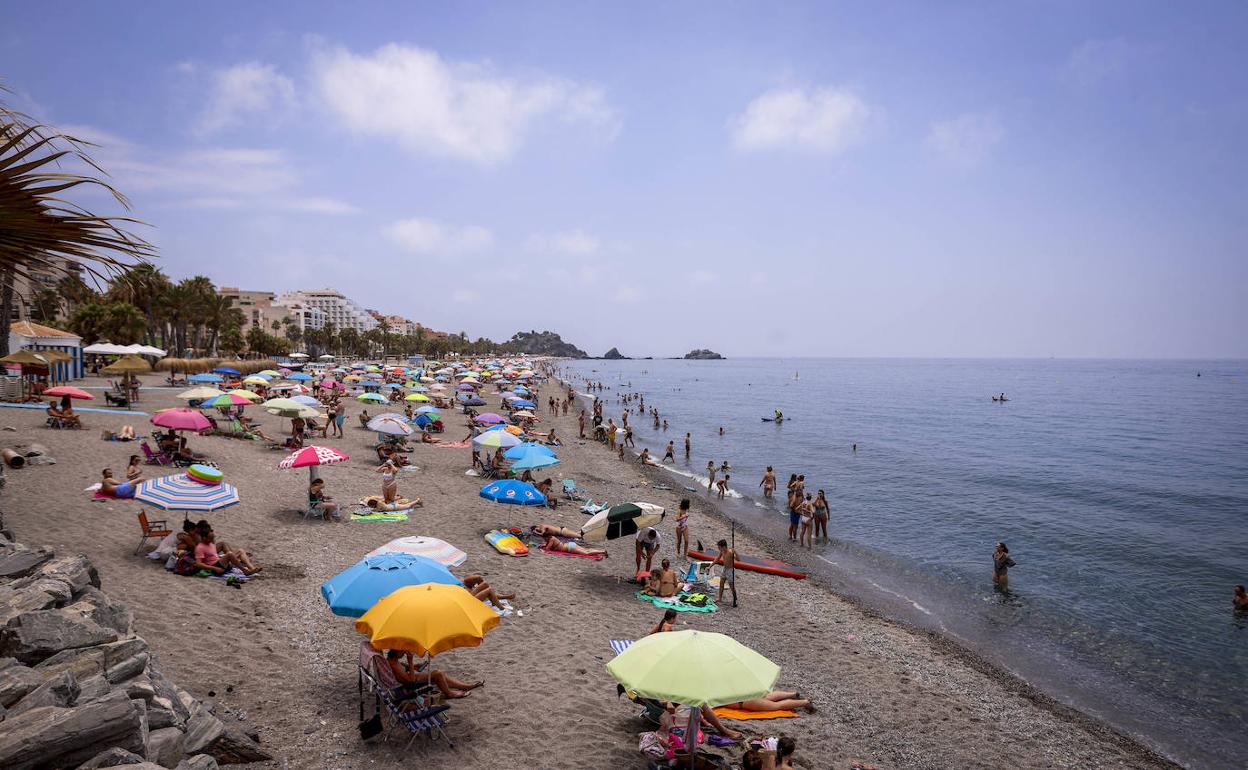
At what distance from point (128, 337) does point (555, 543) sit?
50888 mm

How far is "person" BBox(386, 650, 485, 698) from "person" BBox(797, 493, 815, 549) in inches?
526

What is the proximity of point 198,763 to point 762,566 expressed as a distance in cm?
1287

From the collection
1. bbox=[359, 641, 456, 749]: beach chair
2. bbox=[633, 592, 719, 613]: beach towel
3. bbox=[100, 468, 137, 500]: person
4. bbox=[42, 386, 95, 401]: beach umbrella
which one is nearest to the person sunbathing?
bbox=[633, 592, 719, 613]: beach towel

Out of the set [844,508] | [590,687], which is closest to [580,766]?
[590,687]

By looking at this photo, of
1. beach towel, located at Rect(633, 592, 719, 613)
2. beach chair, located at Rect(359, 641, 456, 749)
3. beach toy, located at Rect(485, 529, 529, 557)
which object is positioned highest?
beach chair, located at Rect(359, 641, 456, 749)

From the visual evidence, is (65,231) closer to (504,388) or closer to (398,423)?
(398,423)

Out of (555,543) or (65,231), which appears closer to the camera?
(65,231)

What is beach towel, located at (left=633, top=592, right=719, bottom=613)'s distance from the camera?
481 inches

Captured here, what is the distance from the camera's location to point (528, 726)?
24.7 feet

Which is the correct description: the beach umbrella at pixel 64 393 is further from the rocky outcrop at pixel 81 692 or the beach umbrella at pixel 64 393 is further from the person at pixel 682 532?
the person at pixel 682 532

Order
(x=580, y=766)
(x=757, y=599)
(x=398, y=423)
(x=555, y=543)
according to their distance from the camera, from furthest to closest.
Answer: (x=398, y=423) < (x=555, y=543) < (x=757, y=599) < (x=580, y=766)

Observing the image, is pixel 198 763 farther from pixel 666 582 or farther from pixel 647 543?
pixel 647 543

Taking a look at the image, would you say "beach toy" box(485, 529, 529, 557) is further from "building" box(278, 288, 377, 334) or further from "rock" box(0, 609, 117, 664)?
"building" box(278, 288, 377, 334)

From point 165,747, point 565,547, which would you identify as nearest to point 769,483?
point 565,547
